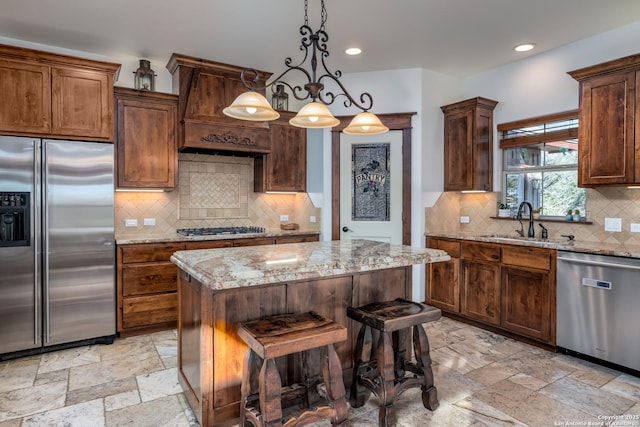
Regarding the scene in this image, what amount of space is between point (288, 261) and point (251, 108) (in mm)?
1009

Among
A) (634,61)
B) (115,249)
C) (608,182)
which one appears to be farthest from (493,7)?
(115,249)

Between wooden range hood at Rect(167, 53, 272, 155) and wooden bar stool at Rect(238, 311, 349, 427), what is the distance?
2.60m

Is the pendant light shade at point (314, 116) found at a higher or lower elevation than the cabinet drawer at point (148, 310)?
higher

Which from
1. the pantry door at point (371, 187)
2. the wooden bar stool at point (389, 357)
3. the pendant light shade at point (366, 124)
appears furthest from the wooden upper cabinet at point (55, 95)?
the wooden bar stool at point (389, 357)

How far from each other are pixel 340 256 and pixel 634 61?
2.84 m

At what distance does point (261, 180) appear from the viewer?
4.87m

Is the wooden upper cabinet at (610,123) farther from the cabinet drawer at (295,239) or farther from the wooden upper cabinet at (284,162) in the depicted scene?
the wooden upper cabinet at (284,162)

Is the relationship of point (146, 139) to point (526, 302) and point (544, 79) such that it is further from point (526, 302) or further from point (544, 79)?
point (544, 79)

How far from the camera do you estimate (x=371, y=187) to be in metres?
4.74

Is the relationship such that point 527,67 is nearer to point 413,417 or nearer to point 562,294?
point 562,294

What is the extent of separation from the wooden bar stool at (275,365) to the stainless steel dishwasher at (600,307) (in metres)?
2.29

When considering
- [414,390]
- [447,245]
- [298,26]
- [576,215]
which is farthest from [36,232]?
[576,215]

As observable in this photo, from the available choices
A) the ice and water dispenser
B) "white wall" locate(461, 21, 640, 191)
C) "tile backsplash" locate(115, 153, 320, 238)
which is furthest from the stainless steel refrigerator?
"white wall" locate(461, 21, 640, 191)

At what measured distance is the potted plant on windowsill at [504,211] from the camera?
4465 millimetres
